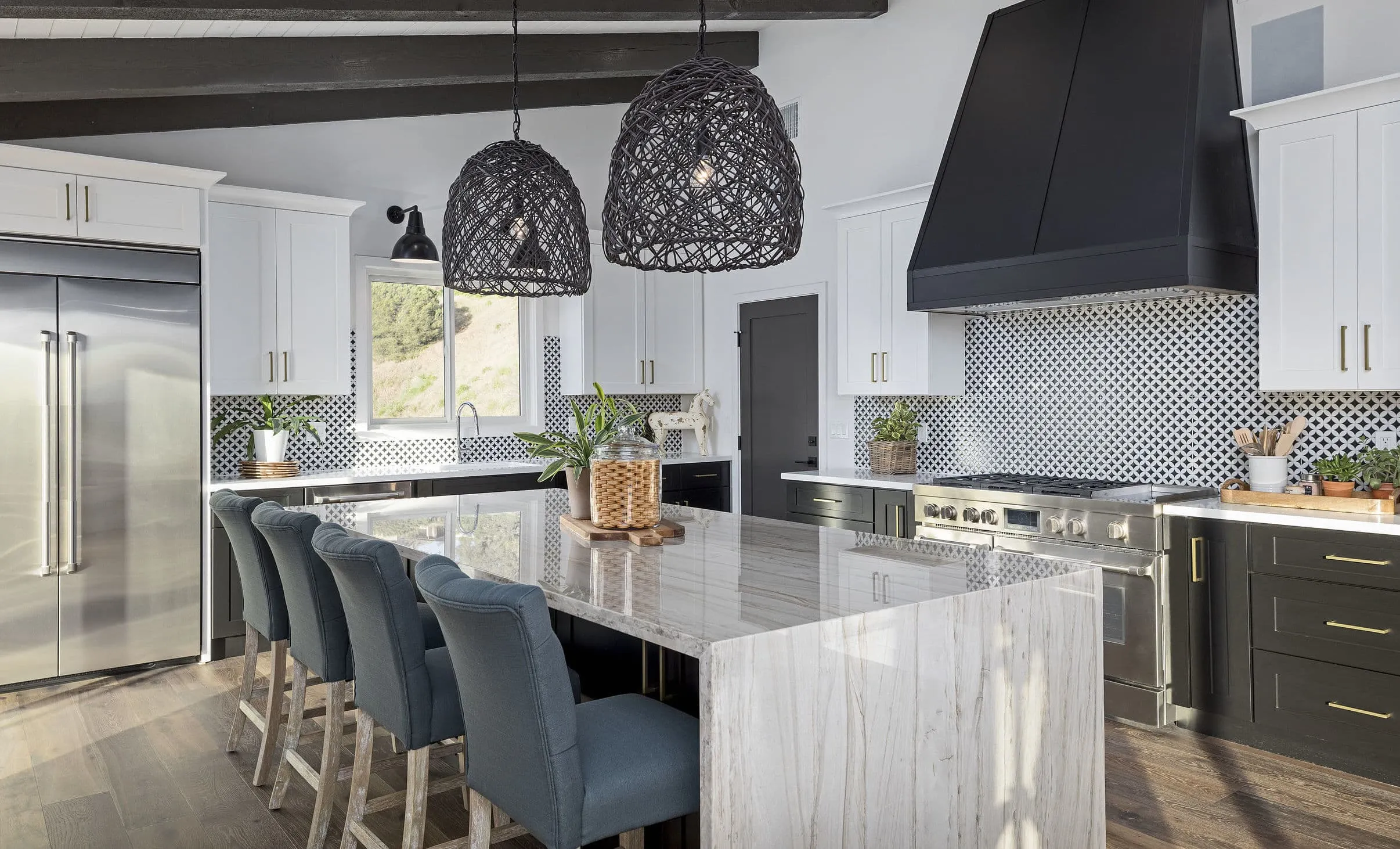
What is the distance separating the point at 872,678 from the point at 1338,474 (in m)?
2.85

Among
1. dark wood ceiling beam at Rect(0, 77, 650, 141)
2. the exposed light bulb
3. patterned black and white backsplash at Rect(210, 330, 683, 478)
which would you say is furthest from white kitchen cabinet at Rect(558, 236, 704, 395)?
the exposed light bulb

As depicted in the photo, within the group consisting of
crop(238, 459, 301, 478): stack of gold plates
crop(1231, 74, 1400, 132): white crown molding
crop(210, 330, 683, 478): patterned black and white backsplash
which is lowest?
crop(238, 459, 301, 478): stack of gold plates

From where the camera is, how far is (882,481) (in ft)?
16.9

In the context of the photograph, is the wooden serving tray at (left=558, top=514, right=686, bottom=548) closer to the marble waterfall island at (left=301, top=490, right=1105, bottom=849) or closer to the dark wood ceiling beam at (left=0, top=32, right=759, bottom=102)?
the marble waterfall island at (left=301, top=490, right=1105, bottom=849)

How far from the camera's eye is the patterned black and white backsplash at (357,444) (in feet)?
18.1

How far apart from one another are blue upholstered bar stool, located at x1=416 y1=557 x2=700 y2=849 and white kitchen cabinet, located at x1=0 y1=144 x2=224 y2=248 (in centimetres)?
360

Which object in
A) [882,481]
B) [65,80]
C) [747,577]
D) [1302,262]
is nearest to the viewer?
[747,577]

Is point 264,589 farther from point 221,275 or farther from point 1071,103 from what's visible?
point 1071,103

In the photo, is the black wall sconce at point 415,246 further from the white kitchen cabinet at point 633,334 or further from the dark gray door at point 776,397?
the dark gray door at point 776,397

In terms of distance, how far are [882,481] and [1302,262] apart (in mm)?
2170

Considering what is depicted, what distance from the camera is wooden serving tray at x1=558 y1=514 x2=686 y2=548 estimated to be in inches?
111

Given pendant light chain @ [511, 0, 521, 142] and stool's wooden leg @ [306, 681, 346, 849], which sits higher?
pendant light chain @ [511, 0, 521, 142]

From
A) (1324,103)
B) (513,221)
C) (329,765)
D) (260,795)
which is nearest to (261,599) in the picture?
(260,795)

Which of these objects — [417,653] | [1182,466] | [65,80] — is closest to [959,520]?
[1182,466]
